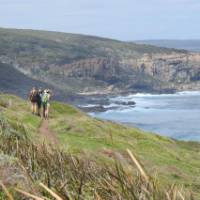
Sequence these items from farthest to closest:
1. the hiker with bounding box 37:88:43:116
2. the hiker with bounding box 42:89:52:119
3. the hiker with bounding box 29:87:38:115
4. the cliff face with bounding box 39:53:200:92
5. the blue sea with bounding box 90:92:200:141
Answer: the cliff face with bounding box 39:53:200:92
the blue sea with bounding box 90:92:200:141
the hiker with bounding box 37:88:43:116
the hiker with bounding box 29:87:38:115
the hiker with bounding box 42:89:52:119

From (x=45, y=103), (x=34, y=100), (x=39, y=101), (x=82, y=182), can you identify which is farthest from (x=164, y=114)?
(x=82, y=182)

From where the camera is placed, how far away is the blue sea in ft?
360

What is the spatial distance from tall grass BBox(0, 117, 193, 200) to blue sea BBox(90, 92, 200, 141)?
290 feet

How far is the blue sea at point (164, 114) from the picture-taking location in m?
110

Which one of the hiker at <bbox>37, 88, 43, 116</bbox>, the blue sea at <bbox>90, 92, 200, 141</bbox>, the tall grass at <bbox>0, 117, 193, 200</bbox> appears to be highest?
the tall grass at <bbox>0, 117, 193, 200</bbox>

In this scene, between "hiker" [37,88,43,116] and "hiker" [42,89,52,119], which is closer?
"hiker" [42,89,52,119]

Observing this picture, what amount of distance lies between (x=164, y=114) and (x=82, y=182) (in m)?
130

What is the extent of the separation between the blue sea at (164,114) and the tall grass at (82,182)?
3480 inches

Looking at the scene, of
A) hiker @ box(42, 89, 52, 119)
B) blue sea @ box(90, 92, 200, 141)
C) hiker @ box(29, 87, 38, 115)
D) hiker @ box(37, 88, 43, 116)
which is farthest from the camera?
blue sea @ box(90, 92, 200, 141)

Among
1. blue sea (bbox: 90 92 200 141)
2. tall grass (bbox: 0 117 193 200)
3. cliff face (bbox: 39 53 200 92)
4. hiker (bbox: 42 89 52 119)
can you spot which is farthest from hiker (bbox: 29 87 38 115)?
cliff face (bbox: 39 53 200 92)

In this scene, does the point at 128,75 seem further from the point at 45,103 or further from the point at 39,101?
the point at 45,103

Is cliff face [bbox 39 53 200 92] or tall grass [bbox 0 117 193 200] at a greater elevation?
tall grass [bbox 0 117 193 200]

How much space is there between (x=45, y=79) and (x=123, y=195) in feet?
578

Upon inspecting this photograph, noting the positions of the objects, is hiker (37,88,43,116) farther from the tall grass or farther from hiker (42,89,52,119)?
the tall grass
